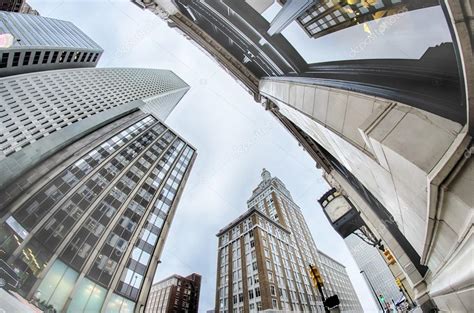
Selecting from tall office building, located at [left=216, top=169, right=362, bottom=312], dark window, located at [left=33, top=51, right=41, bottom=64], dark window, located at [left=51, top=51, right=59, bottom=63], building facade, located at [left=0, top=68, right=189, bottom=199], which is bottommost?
tall office building, located at [left=216, top=169, right=362, bottom=312]

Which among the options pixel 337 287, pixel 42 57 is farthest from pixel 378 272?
pixel 42 57

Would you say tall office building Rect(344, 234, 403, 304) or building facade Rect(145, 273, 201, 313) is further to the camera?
tall office building Rect(344, 234, 403, 304)

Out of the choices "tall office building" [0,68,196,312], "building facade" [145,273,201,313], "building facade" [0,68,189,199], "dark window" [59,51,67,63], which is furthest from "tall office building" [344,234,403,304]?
"dark window" [59,51,67,63]

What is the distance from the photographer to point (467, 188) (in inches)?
81.9

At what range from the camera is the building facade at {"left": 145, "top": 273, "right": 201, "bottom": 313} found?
73312mm

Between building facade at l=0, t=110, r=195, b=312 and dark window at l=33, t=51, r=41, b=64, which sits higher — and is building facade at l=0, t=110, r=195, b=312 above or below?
below

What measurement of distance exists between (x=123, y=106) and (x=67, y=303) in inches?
2271

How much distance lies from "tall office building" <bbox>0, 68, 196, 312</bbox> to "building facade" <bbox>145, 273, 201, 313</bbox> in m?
56.0

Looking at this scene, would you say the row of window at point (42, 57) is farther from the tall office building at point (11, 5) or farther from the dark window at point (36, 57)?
the tall office building at point (11, 5)

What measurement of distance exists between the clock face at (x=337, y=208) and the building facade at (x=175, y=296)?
8053cm

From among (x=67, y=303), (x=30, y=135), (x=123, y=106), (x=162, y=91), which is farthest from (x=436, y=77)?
(x=162, y=91)

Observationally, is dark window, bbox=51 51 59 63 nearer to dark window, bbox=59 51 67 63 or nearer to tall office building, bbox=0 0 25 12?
dark window, bbox=59 51 67 63

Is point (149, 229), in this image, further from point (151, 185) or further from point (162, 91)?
point (162, 91)

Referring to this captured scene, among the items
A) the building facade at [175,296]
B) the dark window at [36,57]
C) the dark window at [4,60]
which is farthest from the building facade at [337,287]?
the dark window at [36,57]
